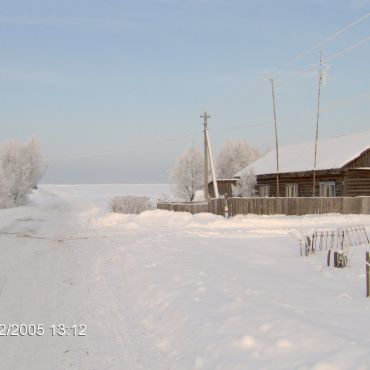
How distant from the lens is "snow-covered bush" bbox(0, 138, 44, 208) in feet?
172

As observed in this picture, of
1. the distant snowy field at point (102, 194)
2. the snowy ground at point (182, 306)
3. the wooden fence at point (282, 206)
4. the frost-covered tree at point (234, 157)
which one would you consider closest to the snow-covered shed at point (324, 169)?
the wooden fence at point (282, 206)

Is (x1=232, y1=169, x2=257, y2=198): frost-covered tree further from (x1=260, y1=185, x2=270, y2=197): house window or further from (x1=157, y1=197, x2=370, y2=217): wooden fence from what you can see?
(x1=157, y1=197, x2=370, y2=217): wooden fence

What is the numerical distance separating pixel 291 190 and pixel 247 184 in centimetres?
535

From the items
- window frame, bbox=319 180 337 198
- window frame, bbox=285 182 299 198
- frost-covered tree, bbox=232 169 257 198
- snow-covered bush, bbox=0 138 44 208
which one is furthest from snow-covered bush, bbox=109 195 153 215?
window frame, bbox=319 180 337 198

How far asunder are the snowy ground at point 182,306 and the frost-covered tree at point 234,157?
2450 inches

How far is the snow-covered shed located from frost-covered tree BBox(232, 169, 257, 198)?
55cm

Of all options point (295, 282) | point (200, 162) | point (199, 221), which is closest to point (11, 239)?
point (199, 221)

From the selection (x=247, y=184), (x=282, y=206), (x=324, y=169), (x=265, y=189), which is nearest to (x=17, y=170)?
(x=247, y=184)

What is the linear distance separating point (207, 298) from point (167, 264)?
12.5 feet

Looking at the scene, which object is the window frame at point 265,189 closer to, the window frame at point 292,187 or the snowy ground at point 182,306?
the window frame at point 292,187

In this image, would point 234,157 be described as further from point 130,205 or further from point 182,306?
point 182,306

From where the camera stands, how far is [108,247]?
15.6 meters

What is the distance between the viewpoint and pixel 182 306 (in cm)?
750

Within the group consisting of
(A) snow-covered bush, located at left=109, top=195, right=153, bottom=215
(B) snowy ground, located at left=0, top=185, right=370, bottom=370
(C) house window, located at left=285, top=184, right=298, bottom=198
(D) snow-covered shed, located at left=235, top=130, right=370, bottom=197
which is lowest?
(B) snowy ground, located at left=0, top=185, right=370, bottom=370
